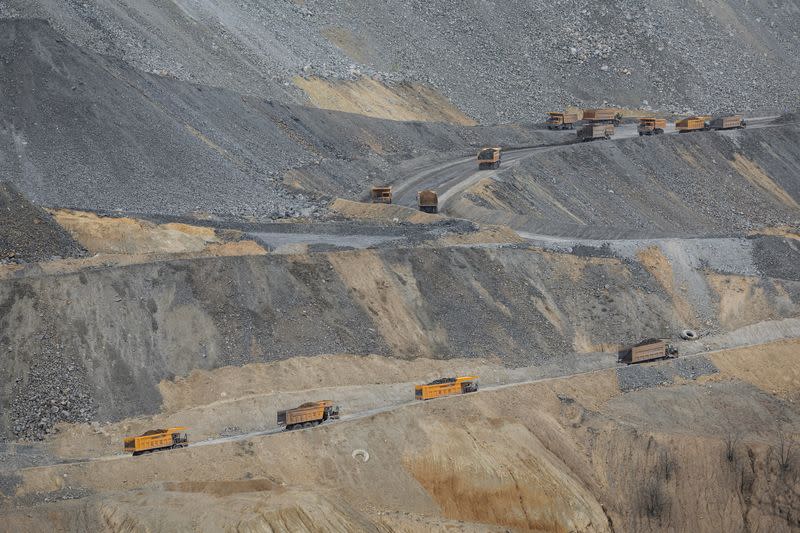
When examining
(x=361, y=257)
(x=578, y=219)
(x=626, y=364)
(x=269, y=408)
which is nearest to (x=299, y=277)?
(x=361, y=257)

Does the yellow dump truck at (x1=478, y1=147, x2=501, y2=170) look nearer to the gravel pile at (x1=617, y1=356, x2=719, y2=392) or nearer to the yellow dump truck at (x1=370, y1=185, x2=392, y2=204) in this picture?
the yellow dump truck at (x1=370, y1=185, x2=392, y2=204)

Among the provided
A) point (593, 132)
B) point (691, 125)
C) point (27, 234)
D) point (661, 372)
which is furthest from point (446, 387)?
point (691, 125)

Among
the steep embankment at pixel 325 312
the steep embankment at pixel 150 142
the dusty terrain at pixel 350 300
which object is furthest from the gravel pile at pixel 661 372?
the steep embankment at pixel 150 142

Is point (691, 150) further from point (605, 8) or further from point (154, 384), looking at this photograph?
point (154, 384)

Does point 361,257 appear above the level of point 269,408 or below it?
above

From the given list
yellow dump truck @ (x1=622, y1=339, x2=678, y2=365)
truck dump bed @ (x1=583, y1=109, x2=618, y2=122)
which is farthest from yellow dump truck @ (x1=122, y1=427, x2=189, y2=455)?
truck dump bed @ (x1=583, y1=109, x2=618, y2=122)

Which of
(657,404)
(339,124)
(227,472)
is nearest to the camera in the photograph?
(227,472)
